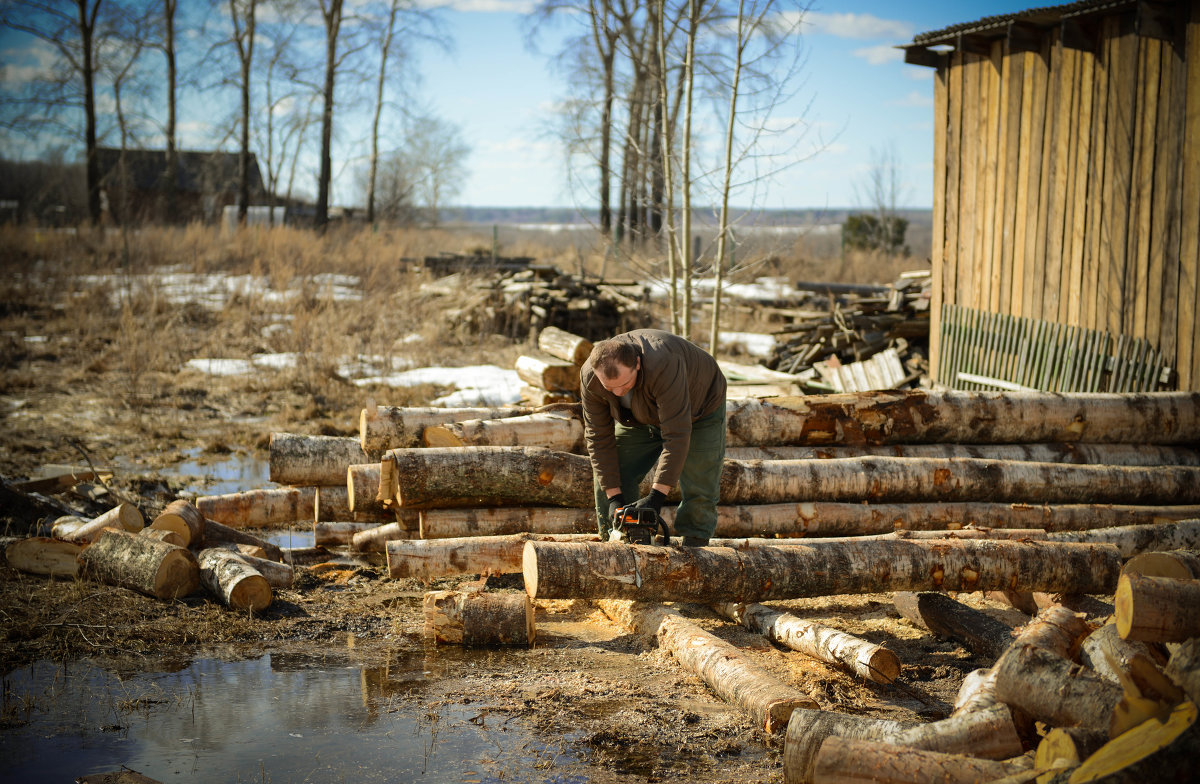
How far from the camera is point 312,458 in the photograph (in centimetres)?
729

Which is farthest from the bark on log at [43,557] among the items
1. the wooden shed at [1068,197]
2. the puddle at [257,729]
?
the wooden shed at [1068,197]

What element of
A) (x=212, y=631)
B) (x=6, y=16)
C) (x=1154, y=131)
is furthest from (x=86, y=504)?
(x=6, y=16)

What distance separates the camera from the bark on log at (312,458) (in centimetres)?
721

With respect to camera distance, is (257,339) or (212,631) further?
(257,339)

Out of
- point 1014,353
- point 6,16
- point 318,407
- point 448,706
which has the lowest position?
point 448,706

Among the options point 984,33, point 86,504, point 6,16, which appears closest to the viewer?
point 86,504

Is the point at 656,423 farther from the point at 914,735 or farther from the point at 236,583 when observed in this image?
the point at 236,583

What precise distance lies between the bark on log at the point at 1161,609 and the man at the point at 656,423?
2.45 meters

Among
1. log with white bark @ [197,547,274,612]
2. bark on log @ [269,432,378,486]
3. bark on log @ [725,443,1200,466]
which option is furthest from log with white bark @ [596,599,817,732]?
bark on log @ [269,432,378,486]

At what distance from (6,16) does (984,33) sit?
29.1 metres

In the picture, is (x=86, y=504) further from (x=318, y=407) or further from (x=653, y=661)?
(x=653, y=661)

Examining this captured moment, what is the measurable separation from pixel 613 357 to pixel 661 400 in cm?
44

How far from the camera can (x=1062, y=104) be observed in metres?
9.51

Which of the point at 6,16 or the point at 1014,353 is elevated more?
the point at 6,16
